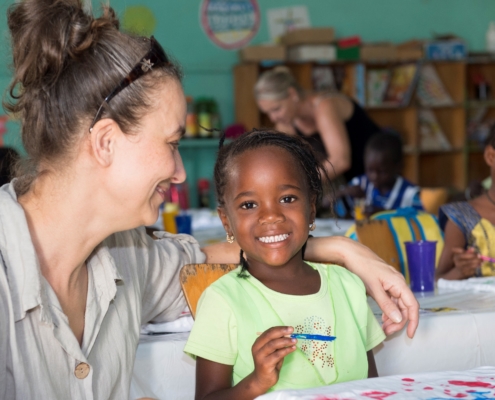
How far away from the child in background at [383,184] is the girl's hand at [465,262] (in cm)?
129

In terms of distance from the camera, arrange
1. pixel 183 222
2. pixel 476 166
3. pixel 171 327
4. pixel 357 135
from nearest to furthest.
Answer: pixel 171 327, pixel 183 222, pixel 357 135, pixel 476 166

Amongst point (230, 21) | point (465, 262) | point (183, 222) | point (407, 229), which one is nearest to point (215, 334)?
point (465, 262)

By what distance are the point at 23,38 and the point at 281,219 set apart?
571 mm

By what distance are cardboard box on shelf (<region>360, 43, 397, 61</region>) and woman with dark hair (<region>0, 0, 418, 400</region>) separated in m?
4.82

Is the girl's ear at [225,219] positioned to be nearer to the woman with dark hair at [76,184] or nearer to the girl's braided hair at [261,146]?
the girl's braided hair at [261,146]

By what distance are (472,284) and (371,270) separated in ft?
1.94

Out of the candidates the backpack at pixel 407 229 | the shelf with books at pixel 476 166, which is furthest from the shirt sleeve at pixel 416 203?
the shelf with books at pixel 476 166

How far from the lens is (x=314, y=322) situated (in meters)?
1.35

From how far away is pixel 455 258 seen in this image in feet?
6.87

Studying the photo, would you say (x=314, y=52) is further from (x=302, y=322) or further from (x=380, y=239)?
(x=302, y=322)

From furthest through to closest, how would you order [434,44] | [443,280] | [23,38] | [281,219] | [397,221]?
[434,44] → [397,221] → [443,280] → [281,219] → [23,38]

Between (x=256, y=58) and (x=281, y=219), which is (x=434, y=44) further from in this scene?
(x=281, y=219)

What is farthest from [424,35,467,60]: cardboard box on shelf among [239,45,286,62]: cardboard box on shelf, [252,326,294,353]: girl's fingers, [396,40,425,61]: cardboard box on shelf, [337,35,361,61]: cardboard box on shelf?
[252,326,294,353]: girl's fingers

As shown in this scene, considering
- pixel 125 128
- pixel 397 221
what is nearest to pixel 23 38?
pixel 125 128
